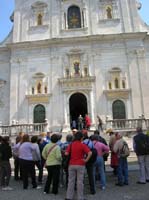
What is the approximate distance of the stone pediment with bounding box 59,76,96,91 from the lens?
2220cm

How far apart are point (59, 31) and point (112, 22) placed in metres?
5.37

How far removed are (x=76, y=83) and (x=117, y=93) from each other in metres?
3.84

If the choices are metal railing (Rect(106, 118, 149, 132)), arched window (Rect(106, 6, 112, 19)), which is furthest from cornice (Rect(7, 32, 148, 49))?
metal railing (Rect(106, 118, 149, 132))

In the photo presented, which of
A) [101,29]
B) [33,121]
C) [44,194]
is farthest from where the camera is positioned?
[101,29]

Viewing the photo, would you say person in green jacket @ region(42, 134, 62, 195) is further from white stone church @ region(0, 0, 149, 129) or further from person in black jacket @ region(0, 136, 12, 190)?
white stone church @ region(0, 0, 149, 129)

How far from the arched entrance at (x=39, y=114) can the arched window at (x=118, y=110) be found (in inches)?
251

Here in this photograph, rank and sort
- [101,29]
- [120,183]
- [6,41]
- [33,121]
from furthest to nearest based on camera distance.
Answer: [6,41] → [101,29] → [33,121] → [120,183]

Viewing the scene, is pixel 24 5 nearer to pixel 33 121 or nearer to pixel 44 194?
pixel 33 121

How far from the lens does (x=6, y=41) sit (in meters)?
25.7

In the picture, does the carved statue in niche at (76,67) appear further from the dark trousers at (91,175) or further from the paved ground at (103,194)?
the dark trousers at (91,175)

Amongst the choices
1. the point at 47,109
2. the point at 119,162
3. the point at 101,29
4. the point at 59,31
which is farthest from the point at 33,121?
the point at 119,162

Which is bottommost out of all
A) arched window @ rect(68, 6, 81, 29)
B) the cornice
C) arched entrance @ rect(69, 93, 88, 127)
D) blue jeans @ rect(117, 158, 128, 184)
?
blue jeans @ rect(117, 158, 128, 184)

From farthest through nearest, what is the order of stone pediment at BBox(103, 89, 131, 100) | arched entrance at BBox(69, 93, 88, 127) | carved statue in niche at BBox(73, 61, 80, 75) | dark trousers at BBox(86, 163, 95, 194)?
arched entrance at BBox(69, 93, 88, 127) < carved statue in niche at BBox(73, 61, 80, 75) < stone pediment at BBox(103, 89, 131, 100) < dark trousers at BBox(86, 163, 95, 194)

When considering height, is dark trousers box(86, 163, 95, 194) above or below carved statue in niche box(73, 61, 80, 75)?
below
